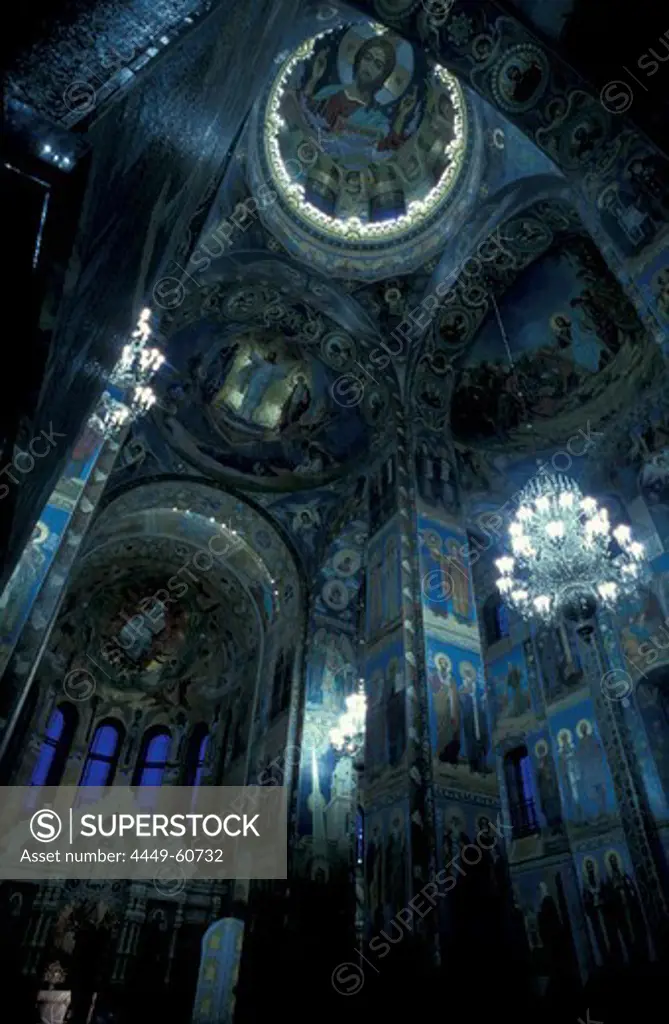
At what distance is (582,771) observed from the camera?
8648mm

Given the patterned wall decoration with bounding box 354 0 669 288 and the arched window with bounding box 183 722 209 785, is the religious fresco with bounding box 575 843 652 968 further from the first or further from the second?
the arched window with bounding box 183 722 209 785

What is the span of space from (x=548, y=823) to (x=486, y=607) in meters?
4.12

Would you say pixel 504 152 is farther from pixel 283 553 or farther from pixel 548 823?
pixel 548 823

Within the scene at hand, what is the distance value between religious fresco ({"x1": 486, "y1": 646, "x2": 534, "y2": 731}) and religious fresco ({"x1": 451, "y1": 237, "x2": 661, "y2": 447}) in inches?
158

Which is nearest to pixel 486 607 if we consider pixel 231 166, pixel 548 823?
pixel 548 823

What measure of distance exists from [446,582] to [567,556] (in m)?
2.09

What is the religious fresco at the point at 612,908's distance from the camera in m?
7.05

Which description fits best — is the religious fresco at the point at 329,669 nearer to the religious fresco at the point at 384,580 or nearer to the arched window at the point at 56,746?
the religious fresco at the point at 384,580

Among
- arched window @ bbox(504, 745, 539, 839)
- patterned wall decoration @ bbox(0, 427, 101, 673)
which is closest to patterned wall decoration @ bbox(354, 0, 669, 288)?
patterned wall decoration @ bbox(0, 427, 101, 673)

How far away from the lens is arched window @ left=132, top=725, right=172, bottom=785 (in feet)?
46.5

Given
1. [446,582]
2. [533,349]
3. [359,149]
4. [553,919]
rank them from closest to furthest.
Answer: [553,919] < [446,582] < [533,349] < [359,149]

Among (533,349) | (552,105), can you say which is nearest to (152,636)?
(533,349)

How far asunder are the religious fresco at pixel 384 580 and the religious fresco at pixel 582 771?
338 cm

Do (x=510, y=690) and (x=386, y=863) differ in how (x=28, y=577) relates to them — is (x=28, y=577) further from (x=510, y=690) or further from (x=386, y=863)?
(x=510, y=690)
